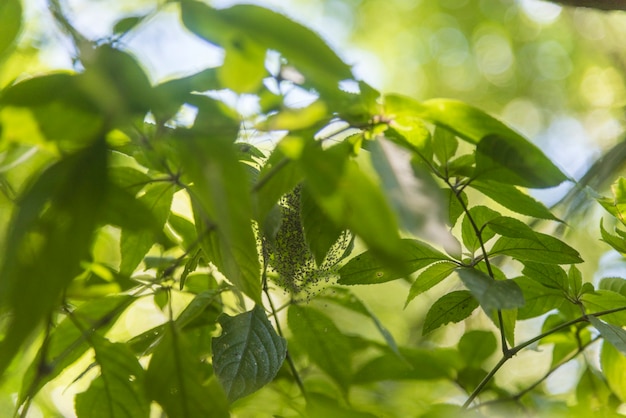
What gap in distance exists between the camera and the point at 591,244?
2.15 metres

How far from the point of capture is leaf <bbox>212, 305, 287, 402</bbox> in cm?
56

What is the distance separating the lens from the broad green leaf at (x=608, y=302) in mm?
665

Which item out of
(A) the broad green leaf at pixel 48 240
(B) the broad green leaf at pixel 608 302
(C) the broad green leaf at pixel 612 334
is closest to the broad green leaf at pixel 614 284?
(B) the broad green leaf at pixel 608 302

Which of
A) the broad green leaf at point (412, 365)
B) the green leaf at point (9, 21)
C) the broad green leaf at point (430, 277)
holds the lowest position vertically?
the broad green leaf at point (412, 365)

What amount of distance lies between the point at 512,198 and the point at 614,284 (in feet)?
0.90

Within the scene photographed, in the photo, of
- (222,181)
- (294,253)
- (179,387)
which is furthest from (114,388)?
(222,181)

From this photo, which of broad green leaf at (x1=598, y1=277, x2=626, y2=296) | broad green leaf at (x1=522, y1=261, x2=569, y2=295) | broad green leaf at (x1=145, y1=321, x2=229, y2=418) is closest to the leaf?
broad green leaf at (x1=145, y1=321, x2=229, y2=418)

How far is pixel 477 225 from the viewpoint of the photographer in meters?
0.63

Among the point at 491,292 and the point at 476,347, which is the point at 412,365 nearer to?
the point at 476,347

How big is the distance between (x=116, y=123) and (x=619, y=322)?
552mm

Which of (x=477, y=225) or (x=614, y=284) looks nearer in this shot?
(x=477, y=225)

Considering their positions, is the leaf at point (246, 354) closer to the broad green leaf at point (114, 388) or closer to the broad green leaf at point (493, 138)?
the broad green leaf at point (114, 388)

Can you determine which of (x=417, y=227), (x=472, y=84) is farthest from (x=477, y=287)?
(x=472, y=84)

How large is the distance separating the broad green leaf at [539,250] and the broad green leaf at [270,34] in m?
0.29
